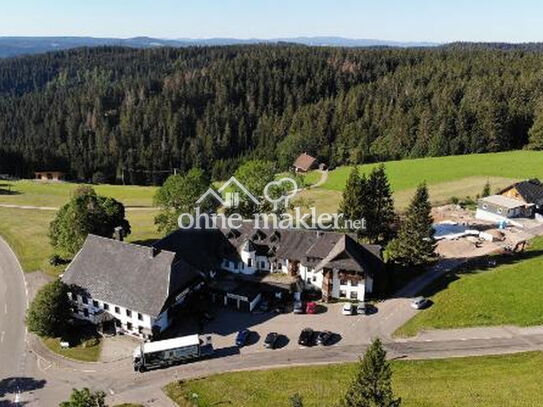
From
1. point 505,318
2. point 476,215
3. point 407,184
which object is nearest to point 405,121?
point 407,184

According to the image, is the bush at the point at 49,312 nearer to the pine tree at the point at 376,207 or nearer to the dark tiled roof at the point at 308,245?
the dark tiled roof at the point at 308,245

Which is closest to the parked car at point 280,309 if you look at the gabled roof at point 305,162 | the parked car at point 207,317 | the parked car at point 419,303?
the parked car at point 207,317

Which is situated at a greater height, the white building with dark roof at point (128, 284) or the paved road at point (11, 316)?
the white building with dark roof at point (128, 284)

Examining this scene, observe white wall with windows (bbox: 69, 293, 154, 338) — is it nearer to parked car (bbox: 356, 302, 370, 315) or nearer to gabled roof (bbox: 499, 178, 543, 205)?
parked car (bbox: 356, 302, 370, 315)

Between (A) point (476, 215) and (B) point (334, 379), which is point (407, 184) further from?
(B) point (334, 379)

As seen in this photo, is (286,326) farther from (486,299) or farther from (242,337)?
(486,299)
